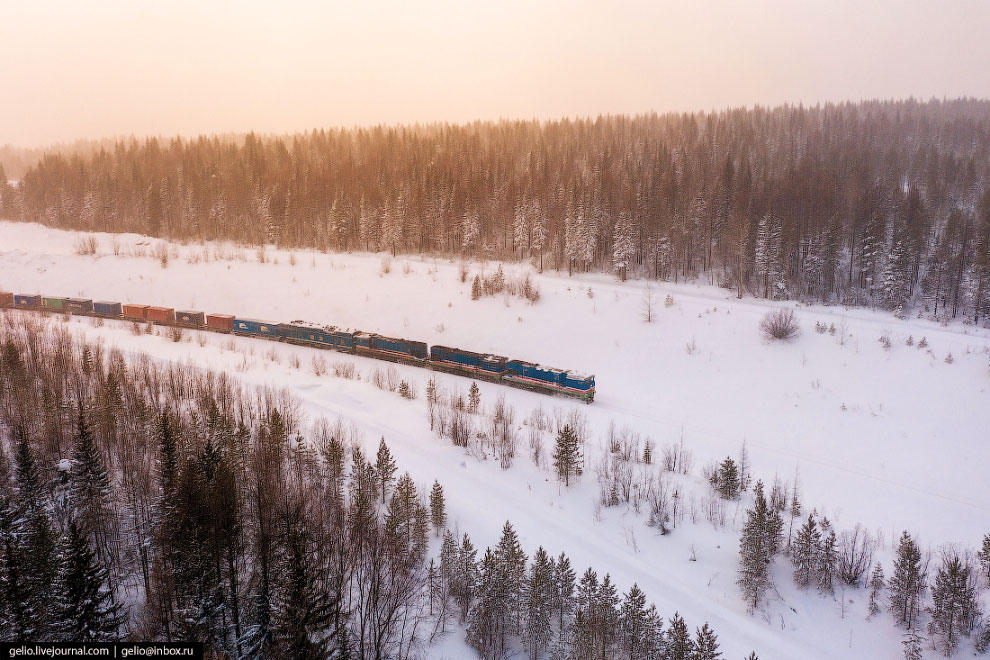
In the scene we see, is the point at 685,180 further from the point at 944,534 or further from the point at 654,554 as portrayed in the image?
the point at 654,554

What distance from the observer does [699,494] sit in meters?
24.7

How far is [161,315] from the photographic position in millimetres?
55719

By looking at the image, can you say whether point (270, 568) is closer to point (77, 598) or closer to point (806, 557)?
point (77, 598)

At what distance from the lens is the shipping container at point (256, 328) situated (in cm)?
5109

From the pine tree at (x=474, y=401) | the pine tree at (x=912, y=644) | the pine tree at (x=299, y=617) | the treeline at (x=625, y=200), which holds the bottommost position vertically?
the pine tree at (x=912, y=644)

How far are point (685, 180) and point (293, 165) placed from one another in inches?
2647

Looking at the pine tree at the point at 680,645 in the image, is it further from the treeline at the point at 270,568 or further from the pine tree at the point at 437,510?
the pine tree at the point at 437,510

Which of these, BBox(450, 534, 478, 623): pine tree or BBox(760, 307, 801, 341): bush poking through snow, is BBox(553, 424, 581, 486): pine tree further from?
BBox(760, 307, 801, 341): bush poking through snow

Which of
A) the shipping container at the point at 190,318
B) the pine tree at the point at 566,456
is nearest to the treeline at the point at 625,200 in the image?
the shipping container at the point at 190,318

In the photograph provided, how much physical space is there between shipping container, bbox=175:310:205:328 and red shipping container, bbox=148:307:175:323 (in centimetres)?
63

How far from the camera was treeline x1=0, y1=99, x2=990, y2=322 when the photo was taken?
58469mm

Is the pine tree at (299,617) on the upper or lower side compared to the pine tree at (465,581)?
upper

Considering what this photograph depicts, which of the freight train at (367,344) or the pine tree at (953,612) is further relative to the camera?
the freight train at (367,344)

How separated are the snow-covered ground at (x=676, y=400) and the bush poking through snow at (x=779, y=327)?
2.75 feet
